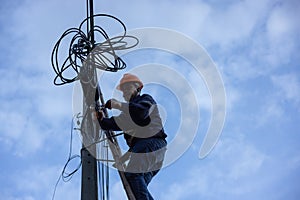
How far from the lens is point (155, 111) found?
5.20 meters

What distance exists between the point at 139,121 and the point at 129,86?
54 cm

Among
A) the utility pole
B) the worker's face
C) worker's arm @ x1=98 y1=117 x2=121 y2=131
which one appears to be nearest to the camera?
the utility pole

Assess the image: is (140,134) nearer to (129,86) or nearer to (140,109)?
(140,109)

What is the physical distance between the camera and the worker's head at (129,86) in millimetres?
5398

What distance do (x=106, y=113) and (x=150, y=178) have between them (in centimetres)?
91

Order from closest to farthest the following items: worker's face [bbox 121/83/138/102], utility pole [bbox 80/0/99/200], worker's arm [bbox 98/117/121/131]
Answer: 1. utility pole [bbox 80/0/99/200]
2. worker's arm [bbox 98/117/121/131]
3. worker's face [bbox 121/83/138/102]

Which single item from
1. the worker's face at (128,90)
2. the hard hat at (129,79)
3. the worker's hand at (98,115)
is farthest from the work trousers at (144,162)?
the hard hat at (129,79)

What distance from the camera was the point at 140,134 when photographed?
16.8ft

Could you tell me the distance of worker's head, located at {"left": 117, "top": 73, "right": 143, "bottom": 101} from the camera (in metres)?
5.40

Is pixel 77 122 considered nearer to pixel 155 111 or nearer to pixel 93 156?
pixel 93 156

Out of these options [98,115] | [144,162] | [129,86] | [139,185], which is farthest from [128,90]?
[139,185]

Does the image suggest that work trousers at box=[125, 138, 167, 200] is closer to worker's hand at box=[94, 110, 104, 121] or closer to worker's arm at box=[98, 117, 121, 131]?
worker's arm at box=[98, 117, 121, 131]

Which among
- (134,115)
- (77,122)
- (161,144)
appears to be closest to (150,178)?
(161,144)

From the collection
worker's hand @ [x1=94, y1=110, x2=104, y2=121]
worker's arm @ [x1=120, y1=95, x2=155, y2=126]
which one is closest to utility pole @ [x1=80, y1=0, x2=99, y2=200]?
worker's hand @ [x1=94, y1=110, x2=104, y2=121]
